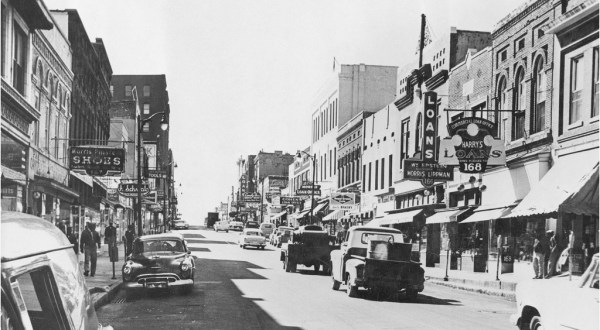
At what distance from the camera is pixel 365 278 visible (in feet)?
59.0

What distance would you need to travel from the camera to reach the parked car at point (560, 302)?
729cm

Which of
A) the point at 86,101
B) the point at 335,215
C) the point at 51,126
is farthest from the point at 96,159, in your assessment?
the point at 335,215

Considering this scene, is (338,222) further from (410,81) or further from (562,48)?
(562,48)

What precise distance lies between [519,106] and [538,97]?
1676mm

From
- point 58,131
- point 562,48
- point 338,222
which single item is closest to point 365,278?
point 562,48

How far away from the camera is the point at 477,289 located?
22.8 meters

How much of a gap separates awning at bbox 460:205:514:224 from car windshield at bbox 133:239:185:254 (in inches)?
507

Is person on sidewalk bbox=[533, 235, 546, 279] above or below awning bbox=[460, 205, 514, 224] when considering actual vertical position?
below

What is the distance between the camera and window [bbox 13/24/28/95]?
22016mm

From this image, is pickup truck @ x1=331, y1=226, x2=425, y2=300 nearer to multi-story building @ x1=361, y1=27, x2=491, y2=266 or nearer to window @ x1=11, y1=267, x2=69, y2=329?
multi-story building @ x1=361, y1=27, x2=491, y2=266

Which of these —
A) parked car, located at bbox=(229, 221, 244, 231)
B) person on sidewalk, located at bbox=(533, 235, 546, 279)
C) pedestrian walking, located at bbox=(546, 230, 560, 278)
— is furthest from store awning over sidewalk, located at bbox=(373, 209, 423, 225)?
parked car, located at bbox=(229, 221, 244, 231)

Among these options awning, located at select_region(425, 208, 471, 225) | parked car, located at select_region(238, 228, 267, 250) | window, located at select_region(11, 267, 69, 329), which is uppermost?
window, located at select_region(11, 267, 69, 329)

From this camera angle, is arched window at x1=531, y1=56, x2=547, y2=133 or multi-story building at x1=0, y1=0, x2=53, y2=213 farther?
arched window at x1=531, y1=56, x2=547, y2=133

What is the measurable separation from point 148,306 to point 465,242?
19605 millimetres
